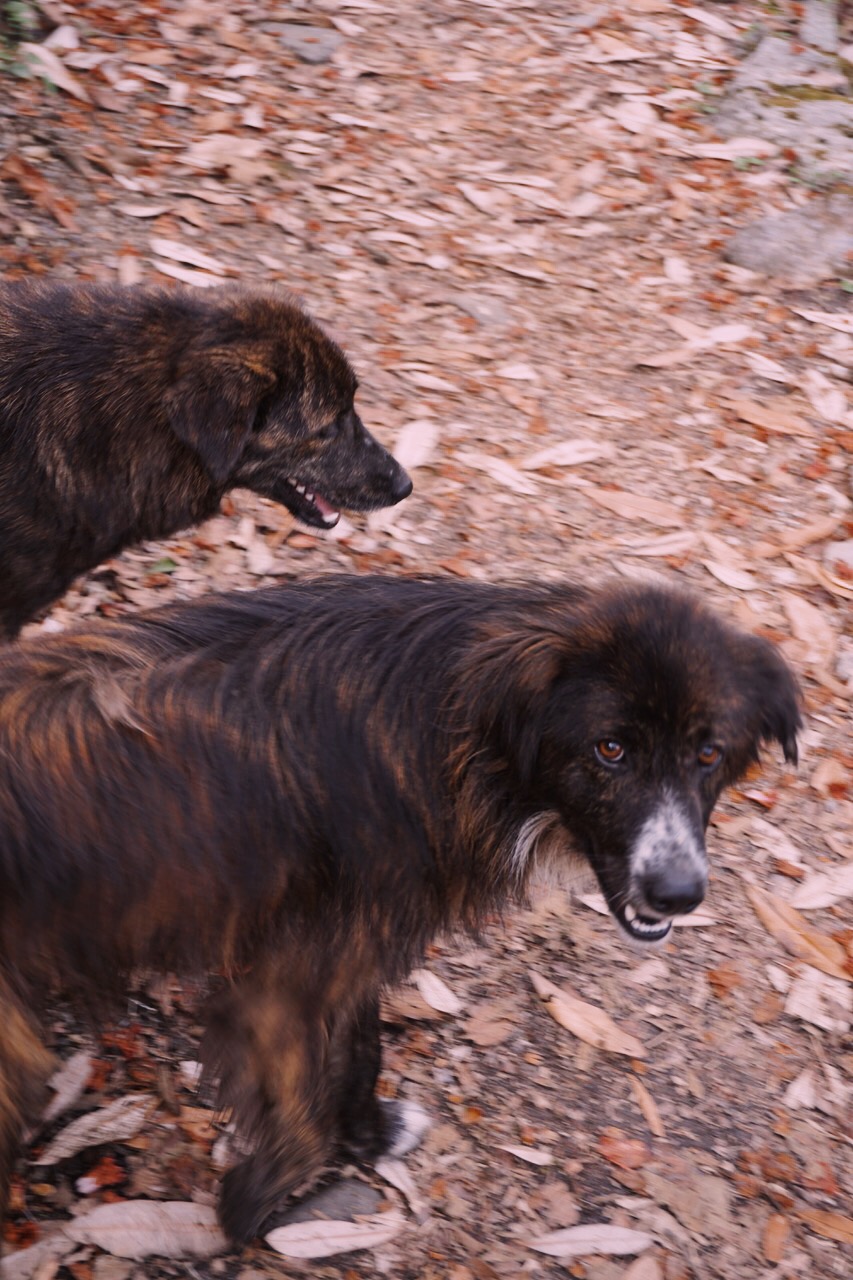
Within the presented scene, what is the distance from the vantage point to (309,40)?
6.70m

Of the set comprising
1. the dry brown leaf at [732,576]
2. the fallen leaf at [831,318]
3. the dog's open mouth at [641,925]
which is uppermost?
the fallen leaf at [831,318]

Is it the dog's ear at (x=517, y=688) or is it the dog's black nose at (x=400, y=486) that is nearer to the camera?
the dog's ear at (x=517, y=688)

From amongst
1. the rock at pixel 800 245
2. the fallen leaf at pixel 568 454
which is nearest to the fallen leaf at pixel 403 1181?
the fallen leaf at pixel 568 454

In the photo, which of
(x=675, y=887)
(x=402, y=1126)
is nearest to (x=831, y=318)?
(x=675, y=887)

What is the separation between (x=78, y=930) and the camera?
2461 millimetres

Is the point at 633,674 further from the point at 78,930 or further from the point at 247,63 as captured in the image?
the point at 247,63

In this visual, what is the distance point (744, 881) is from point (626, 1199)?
1.10 m

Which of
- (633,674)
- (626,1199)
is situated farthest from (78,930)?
(626,1199)

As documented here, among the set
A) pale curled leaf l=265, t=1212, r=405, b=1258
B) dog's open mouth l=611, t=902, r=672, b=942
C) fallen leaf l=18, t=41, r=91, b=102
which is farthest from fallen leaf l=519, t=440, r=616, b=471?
pale curled leaf l=265, t=1212, r=405, b=1258

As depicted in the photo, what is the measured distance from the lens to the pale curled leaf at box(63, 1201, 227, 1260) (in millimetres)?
2994

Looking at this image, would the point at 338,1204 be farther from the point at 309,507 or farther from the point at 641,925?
the point at 309,507

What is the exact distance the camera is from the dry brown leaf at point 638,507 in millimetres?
5082

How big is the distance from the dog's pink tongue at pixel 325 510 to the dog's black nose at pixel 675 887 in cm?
209

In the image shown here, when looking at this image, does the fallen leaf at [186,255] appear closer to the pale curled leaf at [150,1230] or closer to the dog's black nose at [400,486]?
the dog's black nose at [400,486]
